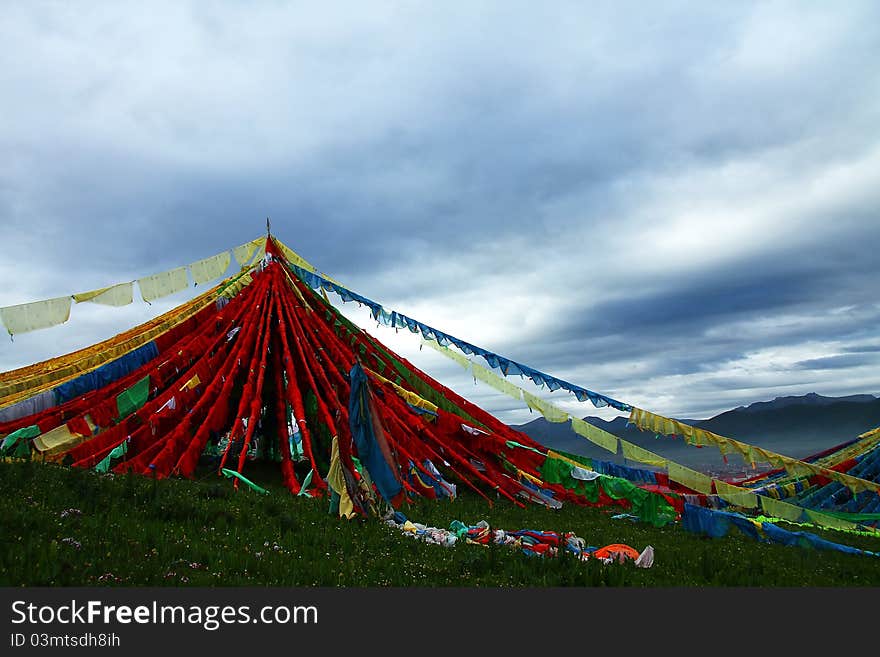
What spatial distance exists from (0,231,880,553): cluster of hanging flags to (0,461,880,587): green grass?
4.63 feet

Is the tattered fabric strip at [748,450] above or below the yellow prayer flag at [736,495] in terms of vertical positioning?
above

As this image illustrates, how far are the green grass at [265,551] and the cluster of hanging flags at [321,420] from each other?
4.63 ft

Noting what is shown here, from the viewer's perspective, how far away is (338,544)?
7805 millimetres

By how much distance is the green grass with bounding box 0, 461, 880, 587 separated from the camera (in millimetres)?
5984

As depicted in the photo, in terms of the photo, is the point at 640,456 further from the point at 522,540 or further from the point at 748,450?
the point at 522,540

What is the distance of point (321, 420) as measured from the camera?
49.4 feet

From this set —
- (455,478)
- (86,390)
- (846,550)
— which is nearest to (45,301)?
(86,390)

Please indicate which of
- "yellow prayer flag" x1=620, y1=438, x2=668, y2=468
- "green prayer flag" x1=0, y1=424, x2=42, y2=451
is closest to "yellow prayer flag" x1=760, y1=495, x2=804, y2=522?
"yellow prayer flag" x1=620, y1=438, x2=668, y2=468

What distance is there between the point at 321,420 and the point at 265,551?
802 cm

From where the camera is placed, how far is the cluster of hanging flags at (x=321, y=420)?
→ 12242 millimetres

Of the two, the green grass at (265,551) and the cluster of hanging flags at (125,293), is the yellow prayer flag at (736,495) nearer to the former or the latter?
the green grass at (265,551)

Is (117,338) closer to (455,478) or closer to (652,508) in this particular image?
(455,478)

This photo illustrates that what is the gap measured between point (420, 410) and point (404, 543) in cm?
710

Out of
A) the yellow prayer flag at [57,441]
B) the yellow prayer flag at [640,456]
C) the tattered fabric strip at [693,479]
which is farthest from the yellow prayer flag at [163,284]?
the tattered fabric strip at [693,479]
